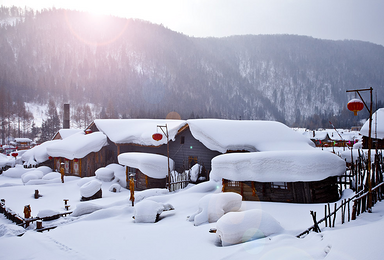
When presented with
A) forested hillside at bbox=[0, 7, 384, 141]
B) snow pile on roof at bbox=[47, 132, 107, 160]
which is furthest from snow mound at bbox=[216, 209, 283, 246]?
forested hillside at bbox=[0, 7, 384, 141]

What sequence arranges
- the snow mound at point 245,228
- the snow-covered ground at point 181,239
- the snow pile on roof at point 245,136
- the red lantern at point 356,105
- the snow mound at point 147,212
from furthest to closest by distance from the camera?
the snow pile on roof at point 245,136
the snow mound at point 147,212
the red lantern at point 356,105
the snow mound at point 245,228
the snow-covered ground at point 181,239

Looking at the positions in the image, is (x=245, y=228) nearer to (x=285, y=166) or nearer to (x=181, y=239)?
(x=181, y=239)

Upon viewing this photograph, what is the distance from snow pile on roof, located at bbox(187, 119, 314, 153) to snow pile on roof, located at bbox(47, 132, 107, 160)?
1151cm

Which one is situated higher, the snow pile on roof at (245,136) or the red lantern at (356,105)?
the red lantern at (356,105)

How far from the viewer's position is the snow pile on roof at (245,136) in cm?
1719

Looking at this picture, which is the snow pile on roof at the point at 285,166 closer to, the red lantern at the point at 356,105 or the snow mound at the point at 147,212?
the red lantern at the point at 356,105

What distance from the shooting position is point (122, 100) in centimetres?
12325

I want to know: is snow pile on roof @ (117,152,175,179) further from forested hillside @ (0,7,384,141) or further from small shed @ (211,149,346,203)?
forested hillside @ (0,7,384,141)

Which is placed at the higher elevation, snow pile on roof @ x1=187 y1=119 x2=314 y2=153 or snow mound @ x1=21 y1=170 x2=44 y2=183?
snow pile on roof @ x1=187 y1=119 x2=314 y2=153

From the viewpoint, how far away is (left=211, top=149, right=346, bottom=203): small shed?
36.3 ft

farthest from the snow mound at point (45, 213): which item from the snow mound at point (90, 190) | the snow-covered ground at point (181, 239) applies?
the snow mound at point (90, 190)

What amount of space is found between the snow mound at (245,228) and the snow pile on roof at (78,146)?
2069 cm

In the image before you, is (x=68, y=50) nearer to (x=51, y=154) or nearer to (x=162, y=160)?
(x=51, y=154)

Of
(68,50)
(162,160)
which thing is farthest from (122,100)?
(162,160)
